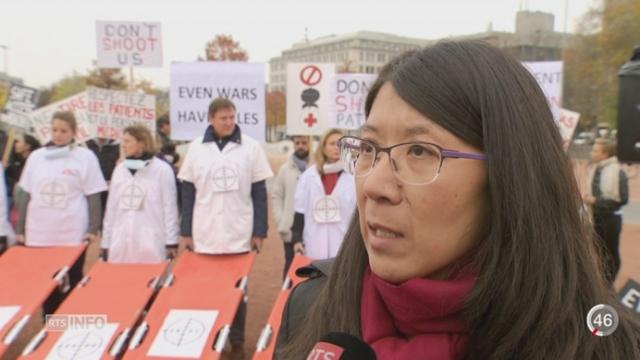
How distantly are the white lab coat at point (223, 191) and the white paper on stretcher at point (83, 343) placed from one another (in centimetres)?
115

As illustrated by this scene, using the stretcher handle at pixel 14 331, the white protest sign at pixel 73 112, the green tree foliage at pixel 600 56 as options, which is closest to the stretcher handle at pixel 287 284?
the stretcher handle at pixel 14 331

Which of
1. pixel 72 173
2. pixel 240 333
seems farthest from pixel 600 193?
pixel 72 173

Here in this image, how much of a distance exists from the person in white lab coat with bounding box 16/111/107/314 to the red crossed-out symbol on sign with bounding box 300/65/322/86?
8.45ft

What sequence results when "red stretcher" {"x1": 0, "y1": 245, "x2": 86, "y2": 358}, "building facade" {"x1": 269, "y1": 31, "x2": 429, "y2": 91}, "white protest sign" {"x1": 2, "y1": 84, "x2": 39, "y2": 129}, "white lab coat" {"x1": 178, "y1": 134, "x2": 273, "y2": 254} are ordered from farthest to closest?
Result: "building facade" {"x1": 269, "y1": 31, "x2": 429, "y2": 91} < "white protest sign" {"x1": 2, "y1": 84, "x2": 39, "y2": 129} < "white lab coat" {"x1": 178, "y1": 134, "x2": 273, "y2": 254} < "red stretcher" {"x1": 0, "y1": 245, "x2": 86, "y2": 358}

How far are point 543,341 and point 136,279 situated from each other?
406 centimetres

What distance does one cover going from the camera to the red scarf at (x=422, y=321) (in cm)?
111

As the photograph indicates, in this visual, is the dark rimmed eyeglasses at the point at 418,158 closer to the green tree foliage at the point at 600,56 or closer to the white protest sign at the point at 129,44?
the white protest sign at the point at 129,44

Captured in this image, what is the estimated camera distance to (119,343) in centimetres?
388

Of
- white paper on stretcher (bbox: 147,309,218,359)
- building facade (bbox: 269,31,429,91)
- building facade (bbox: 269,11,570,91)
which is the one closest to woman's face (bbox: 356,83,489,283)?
white paper on stretcher (bbox: 147,309,218,359)

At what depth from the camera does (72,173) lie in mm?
5121

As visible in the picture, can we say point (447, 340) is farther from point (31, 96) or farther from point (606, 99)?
point (606, 99)

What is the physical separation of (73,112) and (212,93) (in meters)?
2.43

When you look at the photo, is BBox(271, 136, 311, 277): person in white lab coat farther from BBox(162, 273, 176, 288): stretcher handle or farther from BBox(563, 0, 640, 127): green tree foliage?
BBox(563, 0, 640, 127): green tree foliage

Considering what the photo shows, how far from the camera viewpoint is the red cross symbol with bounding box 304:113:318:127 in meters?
6.69
